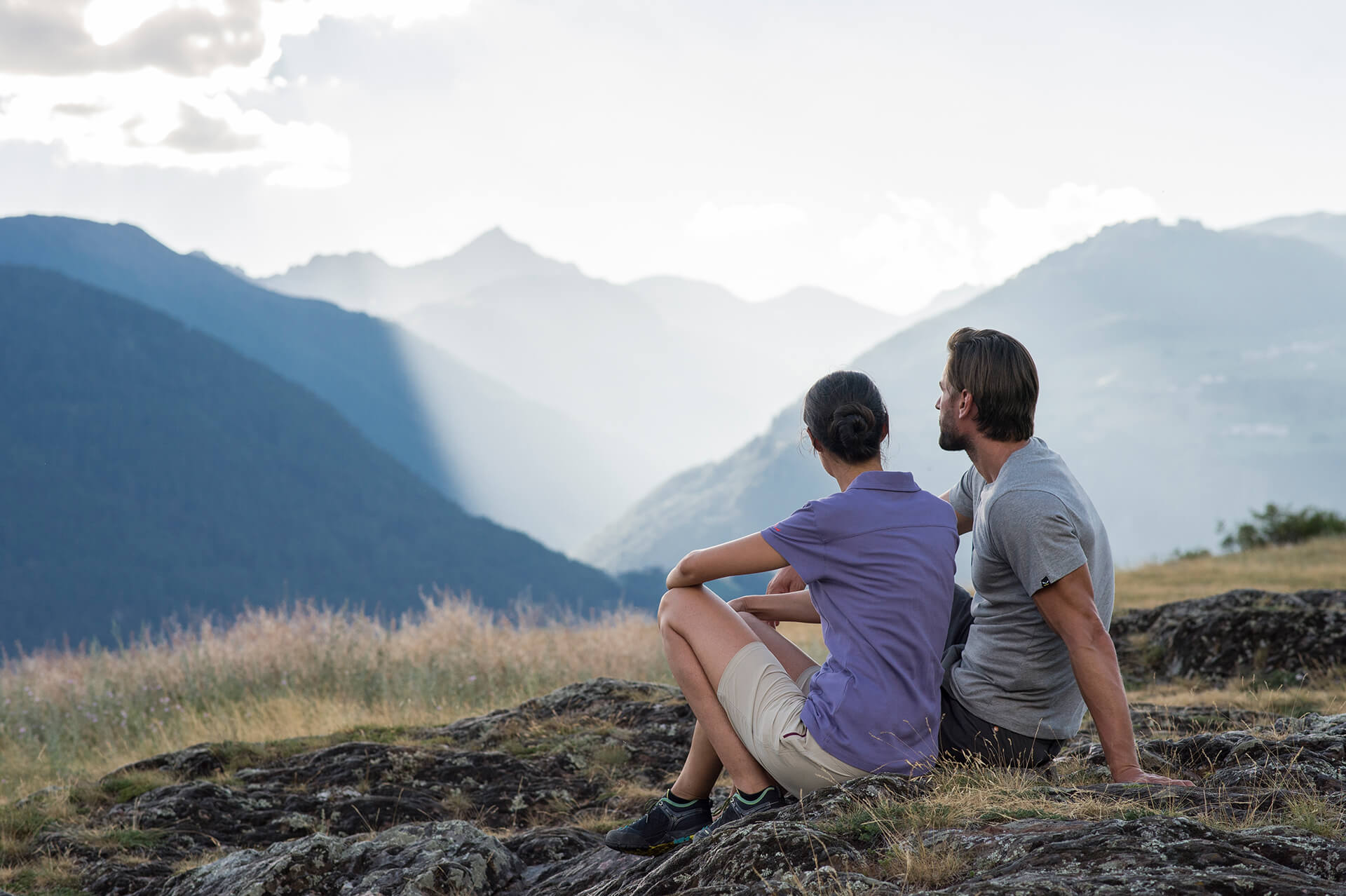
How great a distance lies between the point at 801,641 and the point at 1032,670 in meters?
9.67

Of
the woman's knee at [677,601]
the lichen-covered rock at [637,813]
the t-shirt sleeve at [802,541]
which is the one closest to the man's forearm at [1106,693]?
the lichen-covered rock at [637,813]

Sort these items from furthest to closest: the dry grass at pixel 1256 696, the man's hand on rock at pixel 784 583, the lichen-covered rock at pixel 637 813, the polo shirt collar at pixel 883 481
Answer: the dry grass at pixel 1256 696 < the man's hand on rock at pixel 784 583 < the polo shirt collar at pixel 883 481 < the lichen-covered rock at pixel 637 813

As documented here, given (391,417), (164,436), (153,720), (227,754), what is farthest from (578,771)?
(391,417)

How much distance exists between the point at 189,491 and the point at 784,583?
391 ft

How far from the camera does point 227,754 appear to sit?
626 centimetres

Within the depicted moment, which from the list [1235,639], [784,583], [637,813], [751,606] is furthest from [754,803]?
[1235,639]

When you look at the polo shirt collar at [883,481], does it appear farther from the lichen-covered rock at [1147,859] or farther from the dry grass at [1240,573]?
the dry grass at [1240,573]

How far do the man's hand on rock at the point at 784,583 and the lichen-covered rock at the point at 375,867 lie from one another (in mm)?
1455

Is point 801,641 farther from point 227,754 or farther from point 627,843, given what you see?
point 627,843

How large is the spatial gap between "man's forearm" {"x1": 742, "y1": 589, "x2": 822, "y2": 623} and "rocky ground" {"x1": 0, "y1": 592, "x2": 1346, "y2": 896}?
0.74 m

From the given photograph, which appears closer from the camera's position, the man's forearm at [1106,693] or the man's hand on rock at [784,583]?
the man's forearm at [1106,693]

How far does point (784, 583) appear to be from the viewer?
384 cm

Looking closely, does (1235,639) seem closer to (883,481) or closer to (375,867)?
(883,481)

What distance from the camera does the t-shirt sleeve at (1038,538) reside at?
305 centimetres
